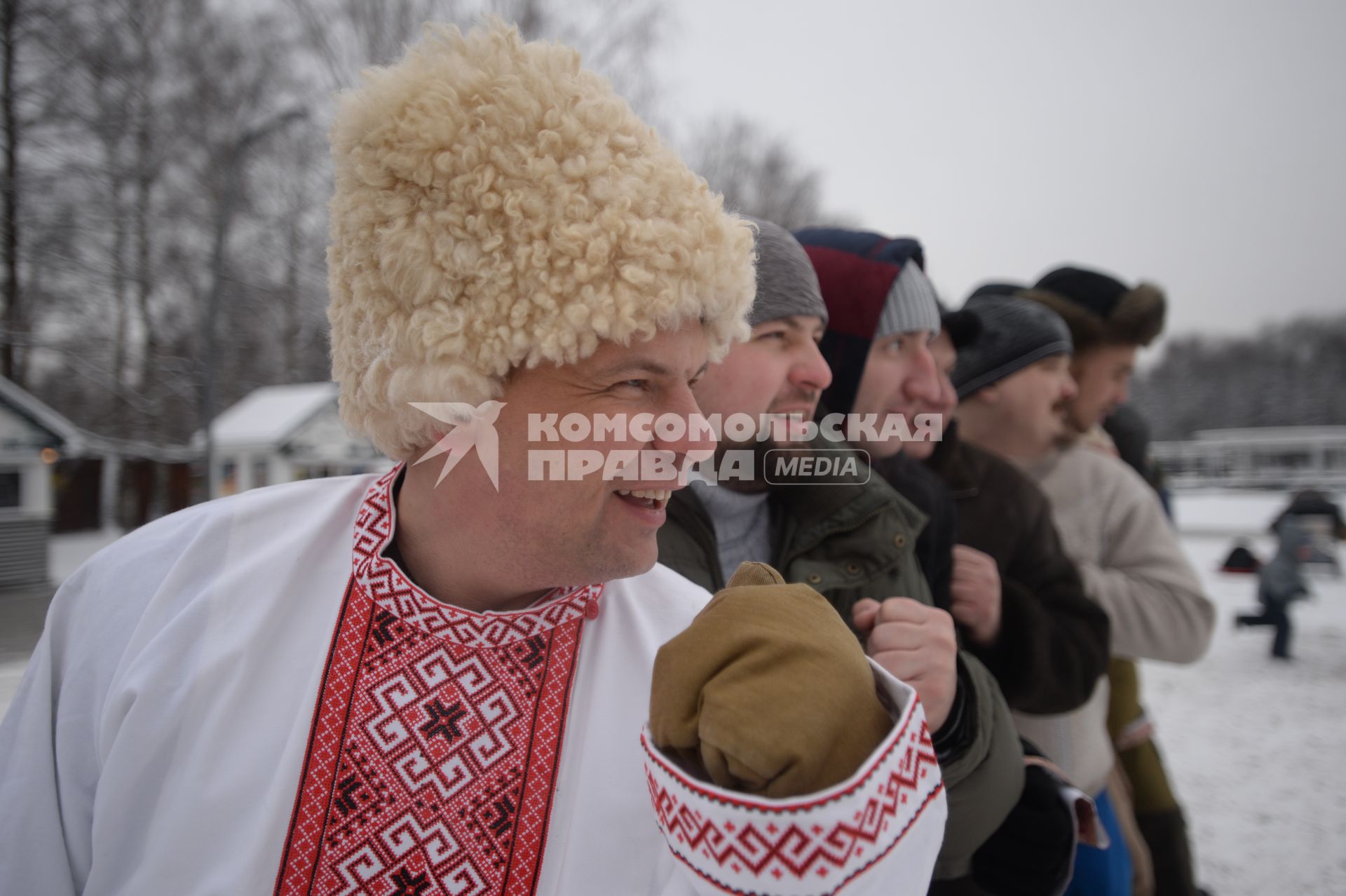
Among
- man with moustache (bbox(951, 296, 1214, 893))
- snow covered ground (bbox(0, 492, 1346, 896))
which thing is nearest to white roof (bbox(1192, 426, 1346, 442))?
snow covered ground (bbox(0, 492, 1346, 896))

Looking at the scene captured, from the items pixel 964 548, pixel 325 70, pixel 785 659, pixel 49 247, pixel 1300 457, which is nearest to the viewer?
pixel 785 659

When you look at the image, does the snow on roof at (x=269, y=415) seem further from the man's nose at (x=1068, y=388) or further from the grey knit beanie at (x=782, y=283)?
the grey knit beanie at (x=782, y=283)

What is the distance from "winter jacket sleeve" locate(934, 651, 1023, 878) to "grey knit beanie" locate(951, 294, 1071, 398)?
4.82ft

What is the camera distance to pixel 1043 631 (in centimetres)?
182

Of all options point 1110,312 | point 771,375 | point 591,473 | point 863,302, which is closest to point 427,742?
point 591,473

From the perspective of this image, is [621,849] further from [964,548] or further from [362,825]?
[964,548]

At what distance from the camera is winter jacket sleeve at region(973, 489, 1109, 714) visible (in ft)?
5.91

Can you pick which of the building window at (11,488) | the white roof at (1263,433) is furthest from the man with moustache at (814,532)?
the white roof at (1263,433)

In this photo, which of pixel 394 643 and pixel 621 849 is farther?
pixel 394 643

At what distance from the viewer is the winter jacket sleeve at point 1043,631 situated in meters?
1.80

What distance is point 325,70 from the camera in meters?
9.78

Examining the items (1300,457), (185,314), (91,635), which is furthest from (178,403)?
(1300,457)

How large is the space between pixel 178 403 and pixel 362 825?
12655mm

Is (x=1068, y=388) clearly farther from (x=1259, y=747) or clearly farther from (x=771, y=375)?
(x=1259, y=747)
